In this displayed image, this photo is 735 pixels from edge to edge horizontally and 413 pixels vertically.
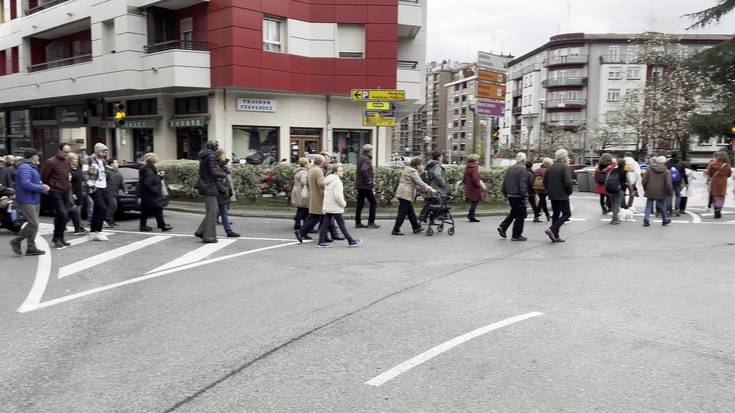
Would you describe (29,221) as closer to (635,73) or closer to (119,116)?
(119,116)

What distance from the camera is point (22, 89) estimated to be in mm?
31391

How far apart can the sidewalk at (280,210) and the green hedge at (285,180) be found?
38 cm

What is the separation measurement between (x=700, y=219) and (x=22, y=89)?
32.8 meters

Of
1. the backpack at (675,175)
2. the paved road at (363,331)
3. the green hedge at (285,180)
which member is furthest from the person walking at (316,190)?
the backpack at (675,175)

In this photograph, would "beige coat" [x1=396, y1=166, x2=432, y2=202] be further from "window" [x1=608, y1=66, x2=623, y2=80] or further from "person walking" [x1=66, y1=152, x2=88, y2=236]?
"window" [x1=608, y1=66, x2=623, y2=80]

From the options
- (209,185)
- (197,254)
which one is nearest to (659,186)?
(209,185)

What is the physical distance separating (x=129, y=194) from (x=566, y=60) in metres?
74.4

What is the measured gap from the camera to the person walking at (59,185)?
32.5ft

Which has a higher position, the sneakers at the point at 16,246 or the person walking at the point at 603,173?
the person walking at the point at 603,173

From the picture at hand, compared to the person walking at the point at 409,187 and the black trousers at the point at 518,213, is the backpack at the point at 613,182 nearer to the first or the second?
the black trousers at the point at 518,213

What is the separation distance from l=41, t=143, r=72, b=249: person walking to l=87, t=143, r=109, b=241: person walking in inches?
27.2

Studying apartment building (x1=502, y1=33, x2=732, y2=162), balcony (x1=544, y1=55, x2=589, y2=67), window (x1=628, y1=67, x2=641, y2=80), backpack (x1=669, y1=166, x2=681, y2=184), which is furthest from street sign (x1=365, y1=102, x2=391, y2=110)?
balcony (x1=544, y1=55, x2=589, y2=67)

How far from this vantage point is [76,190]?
12141 mm

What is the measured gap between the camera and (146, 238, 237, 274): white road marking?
866 cm
